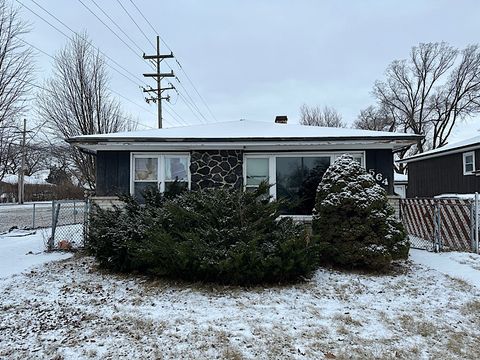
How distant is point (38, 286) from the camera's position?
5684 millimetres

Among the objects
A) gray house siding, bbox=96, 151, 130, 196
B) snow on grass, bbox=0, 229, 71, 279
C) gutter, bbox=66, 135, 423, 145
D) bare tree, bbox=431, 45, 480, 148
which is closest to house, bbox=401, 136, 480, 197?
gutter, bbox=66, 135, 423, 145

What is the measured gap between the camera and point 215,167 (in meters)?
9.42

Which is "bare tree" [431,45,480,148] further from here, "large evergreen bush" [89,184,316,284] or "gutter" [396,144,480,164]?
"large evergreen bush" [89,184,316,284]

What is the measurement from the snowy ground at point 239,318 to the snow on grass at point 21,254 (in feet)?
2.77

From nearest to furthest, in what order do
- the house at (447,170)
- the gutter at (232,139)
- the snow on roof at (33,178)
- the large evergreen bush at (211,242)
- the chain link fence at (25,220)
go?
1. the large evergreen bush at (211,242)
2. the gutter at (232,139)
3. the chain link fence at (25,220)
4. the house at (447,170)
5. the snow on roof at (33,178)

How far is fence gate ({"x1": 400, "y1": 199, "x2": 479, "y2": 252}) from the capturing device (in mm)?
8367

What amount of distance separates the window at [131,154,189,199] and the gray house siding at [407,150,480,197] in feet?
38.7

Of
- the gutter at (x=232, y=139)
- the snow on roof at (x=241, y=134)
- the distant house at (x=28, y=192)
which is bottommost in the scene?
the distant house at (x=28, y=192)

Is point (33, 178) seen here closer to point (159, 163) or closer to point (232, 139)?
point (159, 163)

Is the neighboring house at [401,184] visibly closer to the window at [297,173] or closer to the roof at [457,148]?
the roof at [457,148]

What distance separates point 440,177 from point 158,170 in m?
13.5

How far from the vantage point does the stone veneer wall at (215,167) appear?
9.37 m

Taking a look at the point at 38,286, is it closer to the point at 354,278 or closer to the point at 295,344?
the point at 295,344

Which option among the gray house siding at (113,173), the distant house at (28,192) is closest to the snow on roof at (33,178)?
the distant house at (28,192)
